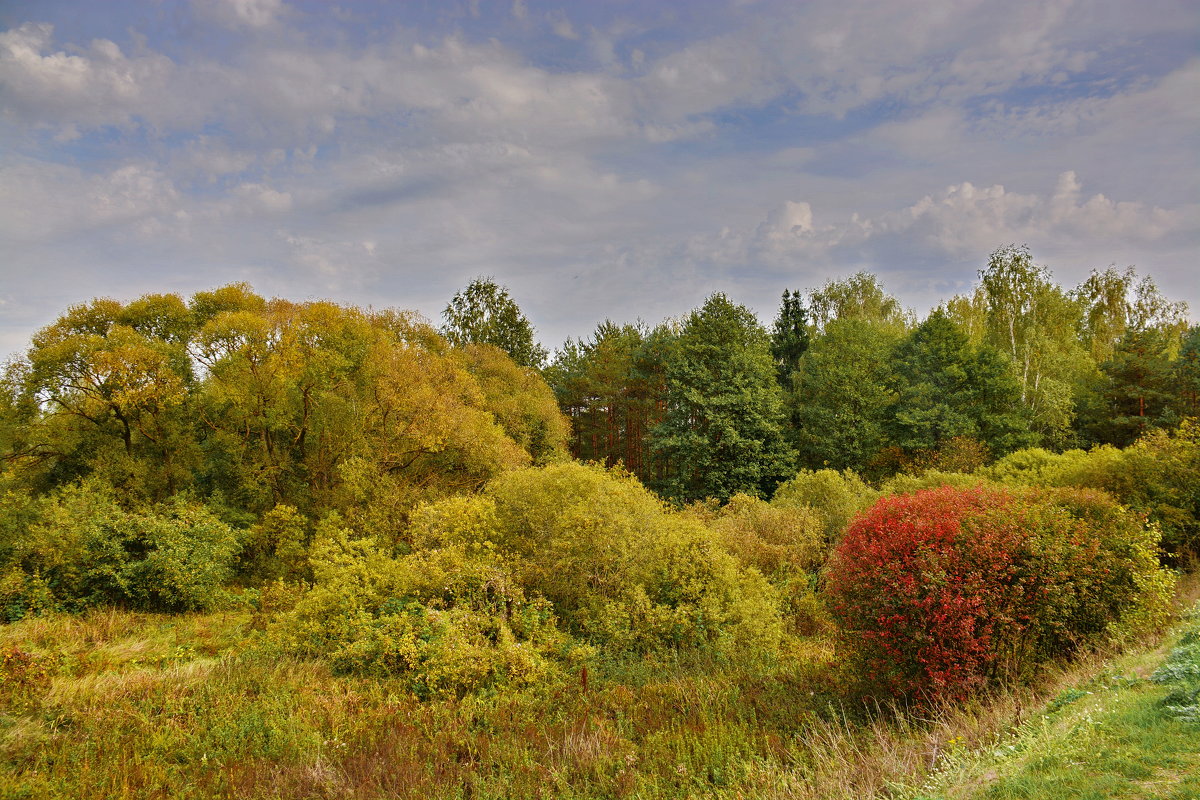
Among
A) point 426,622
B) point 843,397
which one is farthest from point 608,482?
point 843,397

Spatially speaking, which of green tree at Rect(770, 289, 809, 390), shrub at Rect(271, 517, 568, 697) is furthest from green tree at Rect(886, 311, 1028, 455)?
shrub at Rect(271, 517, 568, 697)

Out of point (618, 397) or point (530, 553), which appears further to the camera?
point (618, 397)

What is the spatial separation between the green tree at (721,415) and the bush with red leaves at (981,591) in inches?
873

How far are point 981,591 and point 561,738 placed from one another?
22.5 ft

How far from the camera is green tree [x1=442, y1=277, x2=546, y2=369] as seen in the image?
37969 millimetres

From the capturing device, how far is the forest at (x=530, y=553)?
8641 millimetres

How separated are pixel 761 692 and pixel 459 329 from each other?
3142 centimetres

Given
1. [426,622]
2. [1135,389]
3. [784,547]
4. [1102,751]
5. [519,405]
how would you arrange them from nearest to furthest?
[1102,751] < [426,622] < [784,547] < [1135,389] < [519,405]

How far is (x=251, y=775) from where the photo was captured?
775 centimetres

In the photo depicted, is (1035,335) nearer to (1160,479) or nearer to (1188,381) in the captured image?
(1188,381)

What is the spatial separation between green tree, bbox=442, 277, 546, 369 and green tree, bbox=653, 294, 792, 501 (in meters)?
10.3

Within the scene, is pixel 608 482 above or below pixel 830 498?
above

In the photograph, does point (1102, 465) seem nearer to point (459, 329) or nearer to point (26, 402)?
point (459, 329)

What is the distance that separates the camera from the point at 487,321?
126ft
